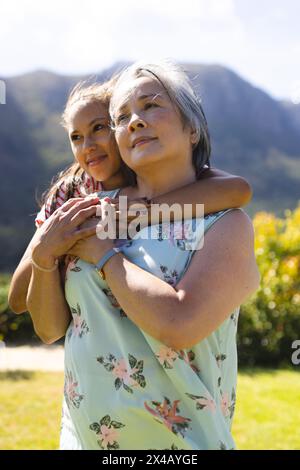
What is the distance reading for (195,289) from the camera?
1.60 metres

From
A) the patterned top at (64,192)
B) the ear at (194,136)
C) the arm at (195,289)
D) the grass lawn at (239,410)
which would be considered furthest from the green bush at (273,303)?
the arm at (195,289)

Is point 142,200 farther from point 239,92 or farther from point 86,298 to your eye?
point 239,92

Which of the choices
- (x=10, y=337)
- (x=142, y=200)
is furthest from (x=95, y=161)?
(x=10, y=337)

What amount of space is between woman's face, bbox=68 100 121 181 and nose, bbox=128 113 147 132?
0.37 metres

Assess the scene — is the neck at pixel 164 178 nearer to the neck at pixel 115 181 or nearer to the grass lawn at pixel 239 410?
the neck at pixel 115 181

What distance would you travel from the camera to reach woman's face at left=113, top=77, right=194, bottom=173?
176 centimetres

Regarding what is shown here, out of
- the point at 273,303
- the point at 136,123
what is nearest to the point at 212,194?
the point at 136,123

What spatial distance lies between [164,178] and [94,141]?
1.38 feet

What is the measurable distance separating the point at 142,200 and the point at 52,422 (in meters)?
4.17

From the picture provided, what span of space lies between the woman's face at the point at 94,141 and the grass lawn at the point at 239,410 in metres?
3.34

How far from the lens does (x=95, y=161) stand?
2.14 metres

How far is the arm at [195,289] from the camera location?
1.57 meters

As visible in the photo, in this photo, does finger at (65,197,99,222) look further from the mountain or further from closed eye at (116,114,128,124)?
the mountain

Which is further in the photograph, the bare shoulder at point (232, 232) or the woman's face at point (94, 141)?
the woman's face at point (94, 141)
